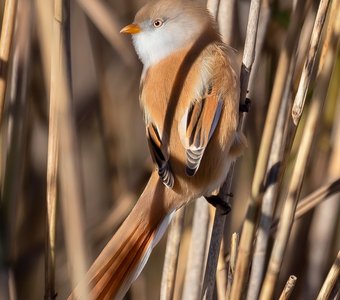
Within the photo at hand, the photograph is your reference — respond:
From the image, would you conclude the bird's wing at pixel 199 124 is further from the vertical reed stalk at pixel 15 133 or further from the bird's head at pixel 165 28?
the vertical reed stalk at pixel 15 133

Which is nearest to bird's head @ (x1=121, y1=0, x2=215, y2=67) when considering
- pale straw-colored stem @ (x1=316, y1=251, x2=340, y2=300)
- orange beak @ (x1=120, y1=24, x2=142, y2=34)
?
orange beak @ (x1=120, y1=24, x2=142, y2=34)

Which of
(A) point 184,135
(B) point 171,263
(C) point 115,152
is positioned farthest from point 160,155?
(C) point 115,152

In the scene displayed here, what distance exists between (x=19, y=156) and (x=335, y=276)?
0.98 m

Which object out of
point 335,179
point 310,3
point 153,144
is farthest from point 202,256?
point 310,3

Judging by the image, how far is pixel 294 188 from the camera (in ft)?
5.70

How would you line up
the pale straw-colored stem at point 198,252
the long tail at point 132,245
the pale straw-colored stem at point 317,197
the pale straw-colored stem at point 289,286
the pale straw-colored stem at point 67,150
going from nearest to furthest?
the pale straw-colored stem at point 67,150 < the pale straw-colored stem at point 289,286 < the long tail at point 132,245 < the pale straw-colored stem at point 198,252 < the pale straw-colored stem at point 317,197

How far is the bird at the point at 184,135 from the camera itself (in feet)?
6.19

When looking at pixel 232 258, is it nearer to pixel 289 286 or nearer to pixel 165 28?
pixel 289 286

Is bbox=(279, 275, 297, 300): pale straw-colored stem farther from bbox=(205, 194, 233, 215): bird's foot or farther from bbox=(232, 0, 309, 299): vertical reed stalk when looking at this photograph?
bbox=(205, 194, 233, 215): bird's foot

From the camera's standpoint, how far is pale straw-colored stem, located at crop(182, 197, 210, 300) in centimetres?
204

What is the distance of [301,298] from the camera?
8.03ft

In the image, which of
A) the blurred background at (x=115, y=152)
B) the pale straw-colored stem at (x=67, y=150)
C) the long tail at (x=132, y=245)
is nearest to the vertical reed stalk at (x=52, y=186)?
the pale straw-colored stem at (x=67, y=150)

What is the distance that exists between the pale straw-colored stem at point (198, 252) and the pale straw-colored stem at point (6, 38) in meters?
0.70

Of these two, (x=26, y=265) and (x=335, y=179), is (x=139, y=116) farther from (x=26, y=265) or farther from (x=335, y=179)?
(x=335, y=179)
